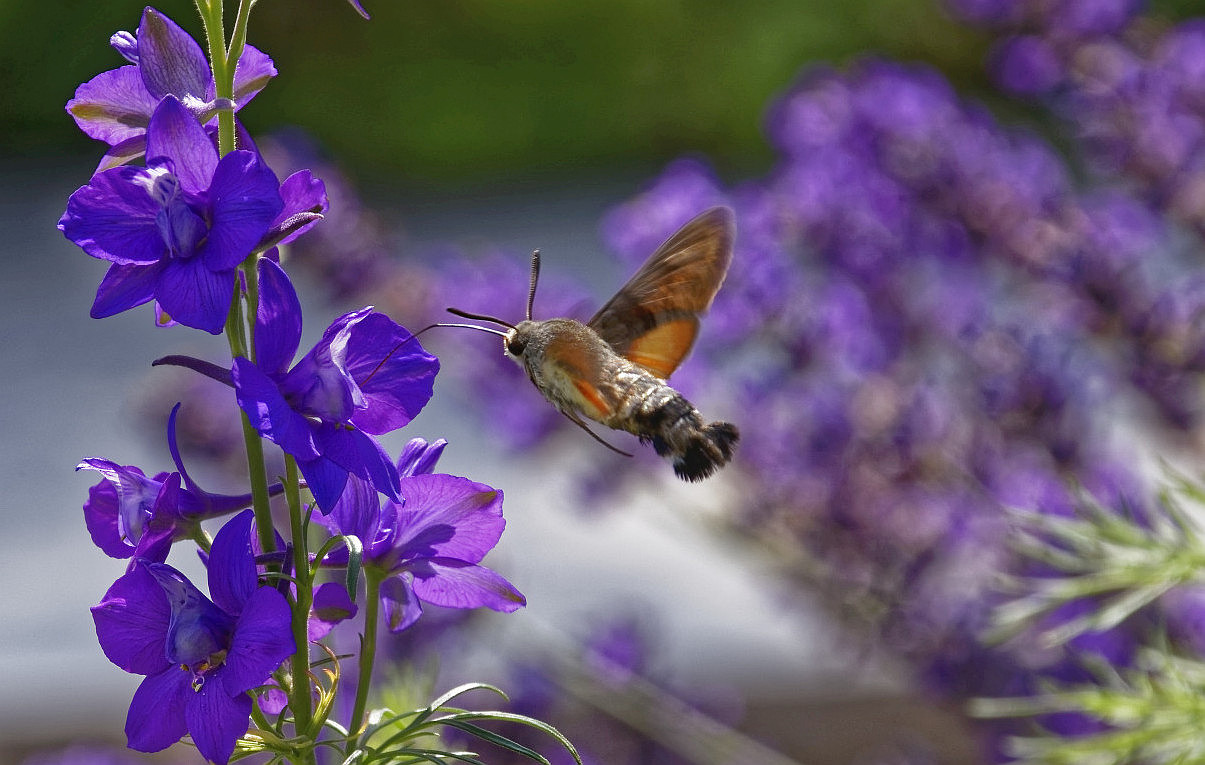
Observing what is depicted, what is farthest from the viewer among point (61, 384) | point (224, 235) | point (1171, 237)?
point (61, 384)

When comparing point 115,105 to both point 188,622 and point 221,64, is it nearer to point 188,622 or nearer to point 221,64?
point 221,64

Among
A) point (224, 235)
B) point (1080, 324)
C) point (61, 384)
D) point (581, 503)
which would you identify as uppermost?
point (61, 384)

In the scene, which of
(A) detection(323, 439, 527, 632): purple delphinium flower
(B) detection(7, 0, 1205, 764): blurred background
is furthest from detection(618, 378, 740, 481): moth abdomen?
(B) detection(7, 0, 1205, 764): blurred background

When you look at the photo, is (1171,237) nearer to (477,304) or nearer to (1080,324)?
(1080,324)

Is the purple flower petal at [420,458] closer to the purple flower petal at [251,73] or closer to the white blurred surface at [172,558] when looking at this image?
the purple flower petal at [251,73]

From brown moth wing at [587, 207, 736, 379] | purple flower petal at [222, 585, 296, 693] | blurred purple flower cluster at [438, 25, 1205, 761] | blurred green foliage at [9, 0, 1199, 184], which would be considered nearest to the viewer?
purple flower petal at [222, 585, 296, 693]

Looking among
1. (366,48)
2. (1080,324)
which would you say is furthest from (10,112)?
(1080,324)

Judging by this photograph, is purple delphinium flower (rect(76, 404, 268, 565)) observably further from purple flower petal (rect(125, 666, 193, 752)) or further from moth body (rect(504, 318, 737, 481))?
moth body (rect(504, 318, 737, 481))
